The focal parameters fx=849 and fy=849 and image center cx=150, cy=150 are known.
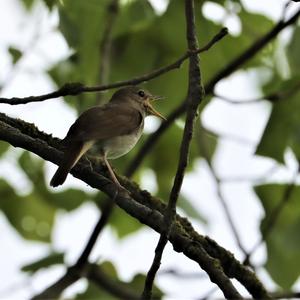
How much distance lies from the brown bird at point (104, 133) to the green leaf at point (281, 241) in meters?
1.19

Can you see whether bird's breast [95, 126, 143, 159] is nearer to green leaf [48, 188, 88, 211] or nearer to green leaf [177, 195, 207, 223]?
green leaf [177, 195, 207, 223]

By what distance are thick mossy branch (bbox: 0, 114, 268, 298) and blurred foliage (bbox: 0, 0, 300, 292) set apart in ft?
3.14

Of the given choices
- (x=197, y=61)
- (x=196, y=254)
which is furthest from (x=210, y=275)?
(x=197, y=61)

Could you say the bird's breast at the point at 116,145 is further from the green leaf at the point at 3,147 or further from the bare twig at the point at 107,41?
the green leaf at the point at 3,147

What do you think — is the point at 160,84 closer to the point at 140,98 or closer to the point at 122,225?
the point at 140,98

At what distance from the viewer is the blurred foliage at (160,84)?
241 inches

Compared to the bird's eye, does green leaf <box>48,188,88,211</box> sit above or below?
below

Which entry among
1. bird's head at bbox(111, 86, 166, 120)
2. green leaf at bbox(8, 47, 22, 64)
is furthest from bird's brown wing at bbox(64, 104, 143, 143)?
green leaf at bbox(8, 47, 22, 64)

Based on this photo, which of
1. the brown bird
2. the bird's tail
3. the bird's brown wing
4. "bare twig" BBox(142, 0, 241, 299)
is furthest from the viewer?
the bird's brown wing

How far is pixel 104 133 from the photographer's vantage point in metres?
5.53

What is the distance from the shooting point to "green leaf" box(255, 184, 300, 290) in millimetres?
6352

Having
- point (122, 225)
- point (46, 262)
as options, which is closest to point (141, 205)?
point (46, 262)

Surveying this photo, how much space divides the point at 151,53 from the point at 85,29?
602 millimetres

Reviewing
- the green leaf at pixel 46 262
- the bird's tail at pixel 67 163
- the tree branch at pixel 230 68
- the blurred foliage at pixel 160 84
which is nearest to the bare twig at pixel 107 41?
the blurred foliage at pixel 160 84
